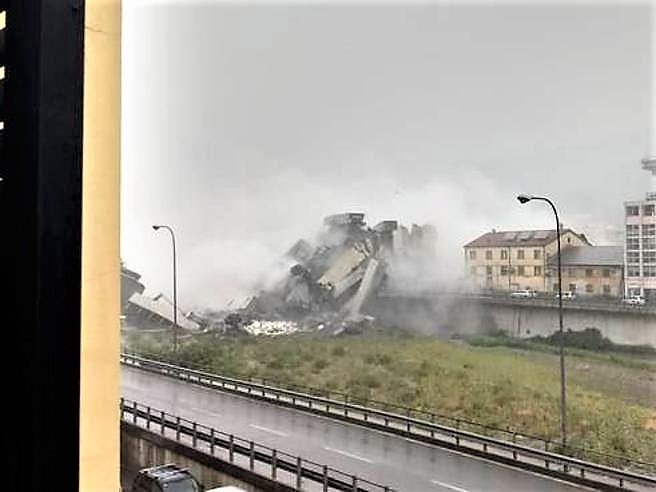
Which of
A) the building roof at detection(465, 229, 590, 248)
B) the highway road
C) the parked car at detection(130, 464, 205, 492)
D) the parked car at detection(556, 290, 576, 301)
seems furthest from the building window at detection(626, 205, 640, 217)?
the parked car at detection(130, 464, 205, 492)

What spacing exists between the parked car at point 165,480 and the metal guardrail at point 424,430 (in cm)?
22

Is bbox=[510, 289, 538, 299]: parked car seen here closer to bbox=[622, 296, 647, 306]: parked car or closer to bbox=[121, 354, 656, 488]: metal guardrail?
bbox=[622, 296, 647, 306]: parked car

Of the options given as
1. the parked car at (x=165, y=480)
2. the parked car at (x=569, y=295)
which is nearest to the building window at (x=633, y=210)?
the parked car at (x=569, y=295)

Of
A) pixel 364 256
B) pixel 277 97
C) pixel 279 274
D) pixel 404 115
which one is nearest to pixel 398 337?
pixel 364 256

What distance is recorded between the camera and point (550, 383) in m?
1.33

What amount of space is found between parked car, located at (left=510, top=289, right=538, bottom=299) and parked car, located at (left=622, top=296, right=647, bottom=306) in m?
0.18

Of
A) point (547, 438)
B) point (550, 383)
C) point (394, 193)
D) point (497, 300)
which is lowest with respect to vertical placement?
point (547, 438)

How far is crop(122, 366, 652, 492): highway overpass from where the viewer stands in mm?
1405

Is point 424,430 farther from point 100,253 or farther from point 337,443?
point 100,253

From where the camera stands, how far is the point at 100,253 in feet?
1.73

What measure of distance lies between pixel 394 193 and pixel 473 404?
0.53 metres

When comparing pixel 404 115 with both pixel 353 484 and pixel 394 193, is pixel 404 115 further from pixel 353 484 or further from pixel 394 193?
pixel 353 484

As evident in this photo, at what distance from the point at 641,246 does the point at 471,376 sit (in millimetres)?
448

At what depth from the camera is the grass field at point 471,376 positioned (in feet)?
4.11
